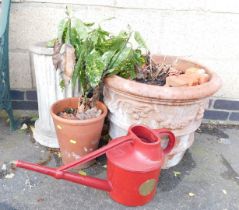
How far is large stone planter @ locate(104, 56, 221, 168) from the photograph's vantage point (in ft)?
6.28

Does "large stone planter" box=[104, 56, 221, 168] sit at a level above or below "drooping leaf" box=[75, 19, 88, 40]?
below

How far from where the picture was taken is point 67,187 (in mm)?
2092

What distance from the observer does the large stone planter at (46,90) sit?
87.2 inches

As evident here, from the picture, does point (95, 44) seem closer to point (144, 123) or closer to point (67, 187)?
point (144, 123)

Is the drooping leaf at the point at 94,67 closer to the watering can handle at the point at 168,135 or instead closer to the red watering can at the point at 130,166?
the red watering can at the point at 130,166

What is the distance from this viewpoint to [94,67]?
6.40 feet

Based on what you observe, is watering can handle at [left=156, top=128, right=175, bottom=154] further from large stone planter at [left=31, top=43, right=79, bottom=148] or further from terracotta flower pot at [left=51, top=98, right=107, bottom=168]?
large stone planter at [left=31, top=43, right=79, bottom=148]

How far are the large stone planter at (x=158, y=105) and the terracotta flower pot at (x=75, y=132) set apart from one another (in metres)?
0.14

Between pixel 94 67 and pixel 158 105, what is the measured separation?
0.48 meters

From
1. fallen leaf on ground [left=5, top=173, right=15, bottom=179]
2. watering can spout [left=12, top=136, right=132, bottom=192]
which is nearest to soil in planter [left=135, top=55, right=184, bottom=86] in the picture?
watering can spout [left=12, top=136, right=132, bottom=192]

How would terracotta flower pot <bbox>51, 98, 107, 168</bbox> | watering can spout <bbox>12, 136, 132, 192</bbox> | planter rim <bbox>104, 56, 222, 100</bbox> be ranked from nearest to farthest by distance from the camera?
watering can spout <bbox>12, 136, 132, 192</bbox> < planter rim <bbox>104, 56, 222, 100</bbox> < terracotta flower pot <bbox>51, 98, 107, 168</bbox>

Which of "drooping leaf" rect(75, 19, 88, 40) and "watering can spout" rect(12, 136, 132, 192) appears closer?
"watering can spout" rect(12, 136, 132, 192)

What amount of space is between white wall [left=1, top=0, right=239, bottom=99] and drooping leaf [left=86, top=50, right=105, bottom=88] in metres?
Result: 0.76

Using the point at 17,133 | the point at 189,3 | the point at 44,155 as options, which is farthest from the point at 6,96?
the point at 189,3
